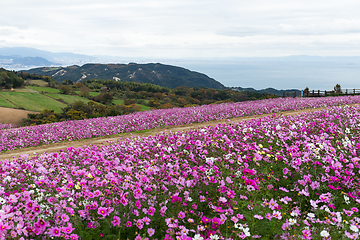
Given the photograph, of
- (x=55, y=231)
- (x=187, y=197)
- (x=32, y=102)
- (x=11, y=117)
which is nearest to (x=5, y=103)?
(x=32, y=102)

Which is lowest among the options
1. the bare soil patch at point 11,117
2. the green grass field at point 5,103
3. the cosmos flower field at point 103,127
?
the bare soil patch at point 11,117

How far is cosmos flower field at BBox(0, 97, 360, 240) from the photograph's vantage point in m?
2.99

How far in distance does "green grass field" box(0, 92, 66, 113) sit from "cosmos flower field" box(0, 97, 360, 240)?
205 feet

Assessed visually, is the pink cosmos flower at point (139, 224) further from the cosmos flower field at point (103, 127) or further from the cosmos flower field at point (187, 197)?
the cosmos flower field at point (103, 127)

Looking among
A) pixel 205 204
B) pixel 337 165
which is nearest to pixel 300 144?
Result: pixel 337 165

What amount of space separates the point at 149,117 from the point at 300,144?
46.6ft

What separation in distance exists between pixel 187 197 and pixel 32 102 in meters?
71.7

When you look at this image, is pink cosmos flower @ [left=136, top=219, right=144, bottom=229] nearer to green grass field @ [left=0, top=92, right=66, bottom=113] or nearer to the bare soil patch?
the bare soil patch

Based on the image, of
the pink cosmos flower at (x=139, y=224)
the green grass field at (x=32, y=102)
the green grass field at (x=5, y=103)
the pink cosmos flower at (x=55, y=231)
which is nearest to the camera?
the pink cosmos flower at (x=55, y=231)

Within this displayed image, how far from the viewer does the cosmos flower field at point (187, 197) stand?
9.81ft

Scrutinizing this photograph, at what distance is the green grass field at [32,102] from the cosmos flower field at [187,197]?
6238 centimetres

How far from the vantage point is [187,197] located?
3.50m

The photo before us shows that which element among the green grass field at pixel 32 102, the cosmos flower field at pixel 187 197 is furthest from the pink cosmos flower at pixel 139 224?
the green grass field at pixel 32 102

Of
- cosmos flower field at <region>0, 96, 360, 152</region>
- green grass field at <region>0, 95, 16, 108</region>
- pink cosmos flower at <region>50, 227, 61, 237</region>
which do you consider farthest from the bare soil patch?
pink cosmos flower at <region>50, 227, 61, 237</region>
